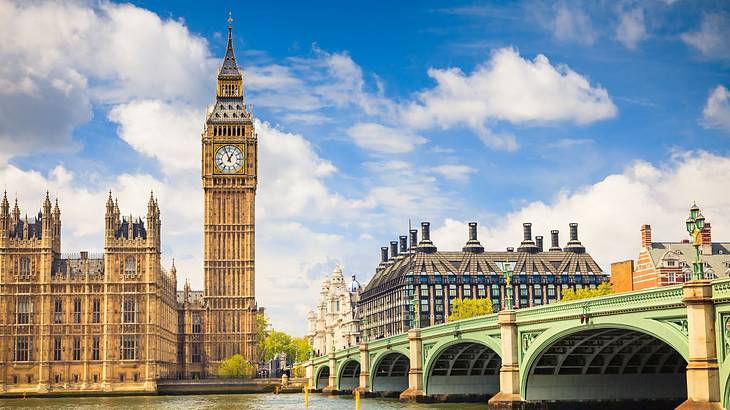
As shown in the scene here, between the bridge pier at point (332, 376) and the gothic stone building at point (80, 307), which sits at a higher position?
the gothic stone building at point (80, 307)

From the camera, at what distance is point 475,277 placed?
6934 inches

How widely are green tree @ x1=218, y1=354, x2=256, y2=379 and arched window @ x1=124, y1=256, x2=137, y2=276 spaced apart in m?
23.7

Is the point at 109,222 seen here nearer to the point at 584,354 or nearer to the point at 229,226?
the point at 229,226

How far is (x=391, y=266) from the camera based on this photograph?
19988 centimetres

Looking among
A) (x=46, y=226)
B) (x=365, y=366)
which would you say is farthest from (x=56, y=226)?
(x=365, y=366)

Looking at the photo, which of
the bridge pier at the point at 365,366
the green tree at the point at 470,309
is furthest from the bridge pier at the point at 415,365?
the green tree at the point at 470,309

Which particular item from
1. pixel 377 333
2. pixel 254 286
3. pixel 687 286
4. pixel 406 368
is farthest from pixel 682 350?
pixel 377 333

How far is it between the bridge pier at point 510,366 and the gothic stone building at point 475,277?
10686 centimetres

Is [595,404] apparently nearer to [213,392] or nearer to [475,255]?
[213,392]

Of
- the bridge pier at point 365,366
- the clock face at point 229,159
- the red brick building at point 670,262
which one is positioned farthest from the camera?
the clock face at point 229,159

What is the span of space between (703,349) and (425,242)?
139284 millimetres

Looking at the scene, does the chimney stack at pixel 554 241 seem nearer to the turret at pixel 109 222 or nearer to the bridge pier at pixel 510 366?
the turret at pixel 109 222

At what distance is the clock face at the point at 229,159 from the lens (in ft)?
539

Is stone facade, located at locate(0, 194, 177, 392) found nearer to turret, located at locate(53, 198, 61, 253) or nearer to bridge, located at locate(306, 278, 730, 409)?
turret, located at locate(53, 198, 61, 253)
